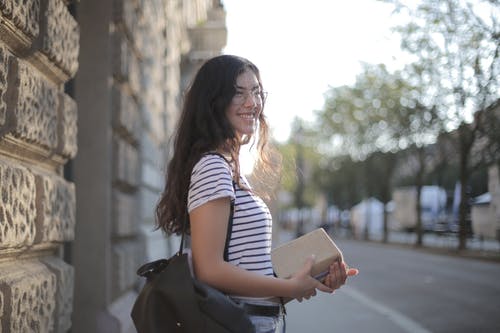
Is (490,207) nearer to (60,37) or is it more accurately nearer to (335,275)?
(60,37)

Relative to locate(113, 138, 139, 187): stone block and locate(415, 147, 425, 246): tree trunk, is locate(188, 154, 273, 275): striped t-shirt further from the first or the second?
locate(415, 147, 425, 246): tree trunk

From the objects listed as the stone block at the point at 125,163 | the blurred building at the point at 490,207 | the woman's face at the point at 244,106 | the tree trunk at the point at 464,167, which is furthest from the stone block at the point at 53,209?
the tree trunk at the point at 464,167

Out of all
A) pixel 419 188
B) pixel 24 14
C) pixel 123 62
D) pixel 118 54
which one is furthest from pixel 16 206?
pixel 419 188

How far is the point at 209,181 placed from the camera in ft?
7.34

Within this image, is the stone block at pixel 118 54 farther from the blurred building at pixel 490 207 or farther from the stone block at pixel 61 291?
the blurred building at pixel 490 207

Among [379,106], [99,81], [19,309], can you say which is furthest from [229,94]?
[379,106]

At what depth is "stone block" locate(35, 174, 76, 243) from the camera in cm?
301

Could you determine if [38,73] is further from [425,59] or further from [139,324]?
[425,59]

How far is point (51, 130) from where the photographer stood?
10.7ft

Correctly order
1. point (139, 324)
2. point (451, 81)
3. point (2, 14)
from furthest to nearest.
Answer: point (451, 81) → point (2, 14) → point (139, 324)

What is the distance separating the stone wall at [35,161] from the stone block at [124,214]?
123 centimetres

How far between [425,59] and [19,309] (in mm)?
20934

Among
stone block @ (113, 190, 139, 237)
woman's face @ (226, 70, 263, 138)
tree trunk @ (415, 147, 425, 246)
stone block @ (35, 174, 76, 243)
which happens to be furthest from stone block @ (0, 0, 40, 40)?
tree trunk @ (415, 147, 425, 246)

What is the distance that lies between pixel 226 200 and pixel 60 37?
1.54 meters
